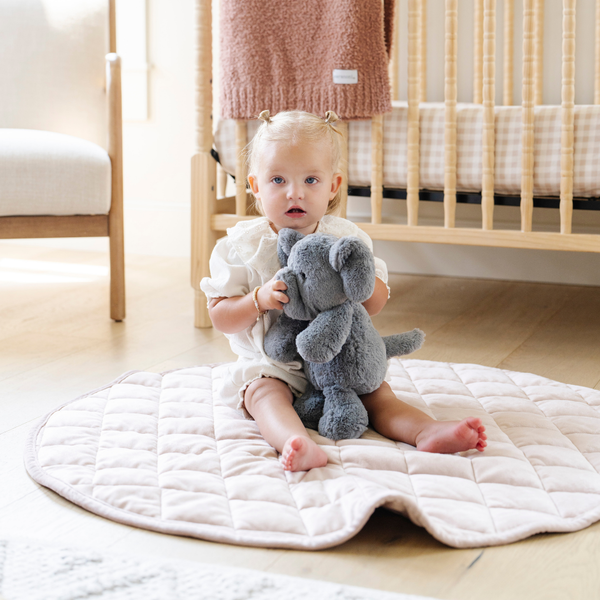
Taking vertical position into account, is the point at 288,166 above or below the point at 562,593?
above

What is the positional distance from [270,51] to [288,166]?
61 cm

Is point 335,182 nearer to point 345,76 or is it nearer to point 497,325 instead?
point 345,76

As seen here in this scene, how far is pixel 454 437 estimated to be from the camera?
3.01 feet

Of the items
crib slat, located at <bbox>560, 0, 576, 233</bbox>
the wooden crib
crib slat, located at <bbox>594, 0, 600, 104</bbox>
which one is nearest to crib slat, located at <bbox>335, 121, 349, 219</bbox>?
the wooden crib

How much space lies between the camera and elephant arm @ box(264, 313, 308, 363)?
103 centimetres

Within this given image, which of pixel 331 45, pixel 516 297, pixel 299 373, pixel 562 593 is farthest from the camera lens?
pixel 516 297

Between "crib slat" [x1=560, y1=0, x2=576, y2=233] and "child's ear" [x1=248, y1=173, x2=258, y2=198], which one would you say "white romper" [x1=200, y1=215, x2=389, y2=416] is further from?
"crib slat" [x1=560, y1=0, x2=576, y2=233]

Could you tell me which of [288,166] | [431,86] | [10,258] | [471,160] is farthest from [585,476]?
[10,258]

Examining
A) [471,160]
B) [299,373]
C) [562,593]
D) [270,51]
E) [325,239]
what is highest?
[270,51]

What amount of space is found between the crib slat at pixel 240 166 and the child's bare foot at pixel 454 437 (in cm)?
85

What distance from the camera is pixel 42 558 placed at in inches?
27.8

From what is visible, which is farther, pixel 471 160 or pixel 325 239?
pixel 471 160

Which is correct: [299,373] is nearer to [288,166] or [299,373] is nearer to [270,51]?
[288,166]

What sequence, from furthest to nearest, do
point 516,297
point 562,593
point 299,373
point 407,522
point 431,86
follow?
point 431,86, point 516,297, point 299,373, point 407,522, point 562,593
